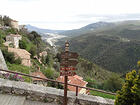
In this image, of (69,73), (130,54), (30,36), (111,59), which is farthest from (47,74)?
(130,54)

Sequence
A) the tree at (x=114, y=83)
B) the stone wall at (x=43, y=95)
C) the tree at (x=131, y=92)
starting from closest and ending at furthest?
1. the tree at (x=131, y=92)
2. the stone wall at (x=43, y=95)
3. the tree at (x=114, y=83)

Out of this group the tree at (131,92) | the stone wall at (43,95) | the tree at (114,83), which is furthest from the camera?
the tree at (114,83)

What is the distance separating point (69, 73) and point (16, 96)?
5.83 feet

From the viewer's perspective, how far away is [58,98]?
12.6ft

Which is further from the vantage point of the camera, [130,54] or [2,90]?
[130,54]

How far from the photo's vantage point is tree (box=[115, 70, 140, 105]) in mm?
2437

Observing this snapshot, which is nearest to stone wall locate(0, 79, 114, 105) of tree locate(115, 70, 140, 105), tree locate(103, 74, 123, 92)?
tree locate(115, 70, 140, 105)

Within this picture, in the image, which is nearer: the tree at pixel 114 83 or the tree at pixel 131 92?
the tree at pixel 131 92

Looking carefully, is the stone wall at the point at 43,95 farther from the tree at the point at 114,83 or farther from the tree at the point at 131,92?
the tree at the point at 114,83

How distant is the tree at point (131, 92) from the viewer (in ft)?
8.00

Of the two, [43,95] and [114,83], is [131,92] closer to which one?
[43,95]

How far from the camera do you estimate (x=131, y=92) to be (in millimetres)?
2584

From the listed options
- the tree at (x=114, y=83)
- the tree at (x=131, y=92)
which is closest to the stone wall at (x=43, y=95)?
the tree at (x=131, y=92)

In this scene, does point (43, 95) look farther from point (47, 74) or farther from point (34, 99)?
point (47, 74)
